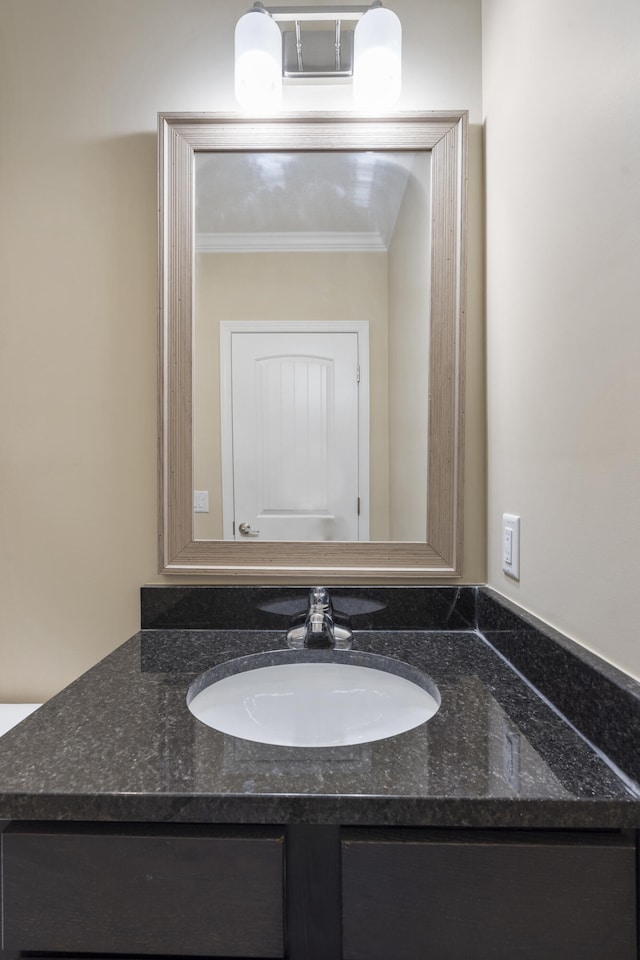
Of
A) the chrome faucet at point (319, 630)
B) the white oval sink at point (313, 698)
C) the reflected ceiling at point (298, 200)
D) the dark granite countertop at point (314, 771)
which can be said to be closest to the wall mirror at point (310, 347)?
the reflected ceiling at point (298, 200)

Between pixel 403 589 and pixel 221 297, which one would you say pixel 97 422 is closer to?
pixel 221 297

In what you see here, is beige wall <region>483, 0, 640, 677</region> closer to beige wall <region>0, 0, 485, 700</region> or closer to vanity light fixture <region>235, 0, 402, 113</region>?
vanity light fixture <region>235, 0, 402, 113</region>

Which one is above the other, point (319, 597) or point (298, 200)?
point (298, 200)

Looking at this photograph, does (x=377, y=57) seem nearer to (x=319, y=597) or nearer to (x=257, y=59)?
(x=257, y=59)

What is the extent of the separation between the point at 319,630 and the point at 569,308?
705 mm

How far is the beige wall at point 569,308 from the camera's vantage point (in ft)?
2.10

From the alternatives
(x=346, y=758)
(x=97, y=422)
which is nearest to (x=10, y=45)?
→ (x=97, y=422)

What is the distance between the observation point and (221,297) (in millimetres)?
1213

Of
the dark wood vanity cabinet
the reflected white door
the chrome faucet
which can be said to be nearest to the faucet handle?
the chrome faucet

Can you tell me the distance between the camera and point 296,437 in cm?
121

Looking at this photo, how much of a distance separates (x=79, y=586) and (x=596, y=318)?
1.16 m

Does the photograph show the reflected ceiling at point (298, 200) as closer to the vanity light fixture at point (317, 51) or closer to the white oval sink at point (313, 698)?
the vanity light fixture at point (317, 51)

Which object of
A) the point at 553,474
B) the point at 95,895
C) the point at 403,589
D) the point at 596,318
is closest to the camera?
the point at 95,895

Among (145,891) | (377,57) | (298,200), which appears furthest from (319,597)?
(377,57)
